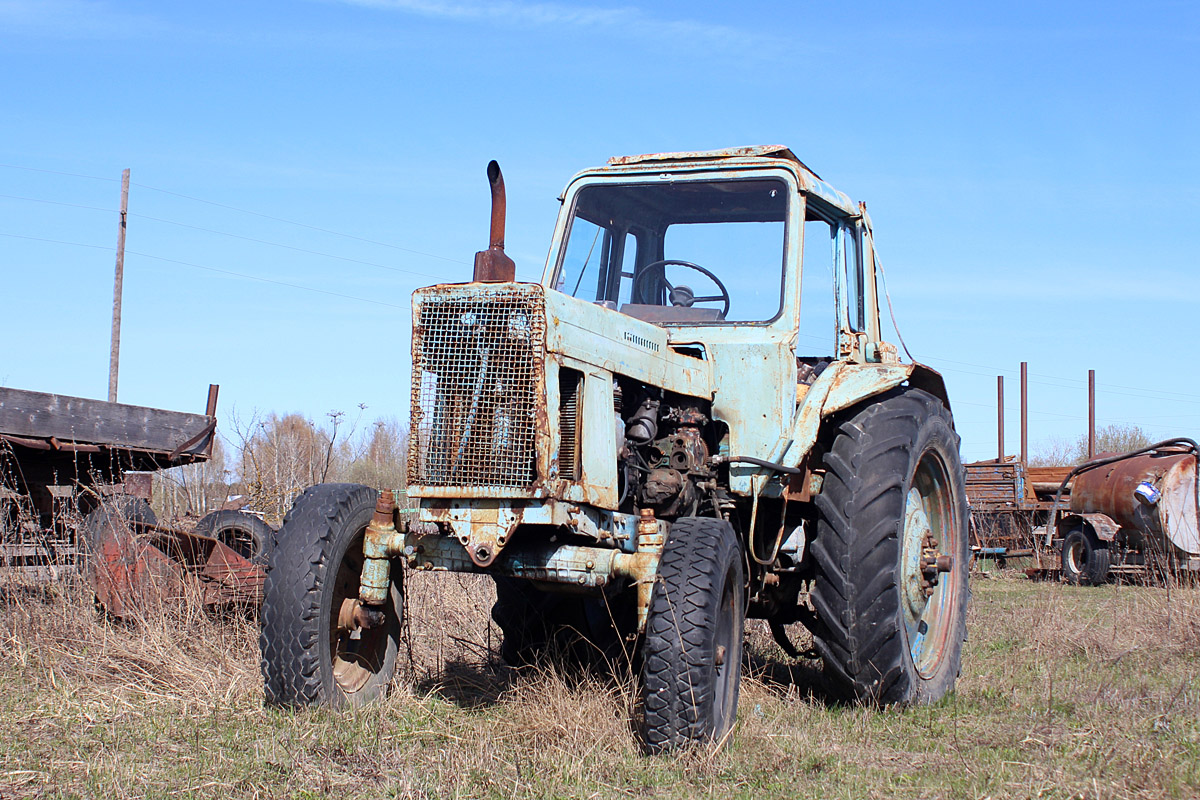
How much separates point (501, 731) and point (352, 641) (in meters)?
0.90

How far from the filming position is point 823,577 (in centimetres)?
547

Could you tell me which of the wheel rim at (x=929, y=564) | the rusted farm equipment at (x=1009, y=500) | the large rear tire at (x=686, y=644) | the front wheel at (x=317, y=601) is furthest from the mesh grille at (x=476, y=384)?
the rusted farm equipment at (x=1009, y=500)

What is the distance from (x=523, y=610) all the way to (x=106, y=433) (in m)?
3.52

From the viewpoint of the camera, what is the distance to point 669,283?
6398 mm

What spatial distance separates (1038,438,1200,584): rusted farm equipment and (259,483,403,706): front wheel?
11.6 m

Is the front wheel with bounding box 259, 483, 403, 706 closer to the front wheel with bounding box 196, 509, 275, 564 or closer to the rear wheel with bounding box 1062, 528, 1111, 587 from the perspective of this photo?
the front wheel with bounding box 196, 509, 275, 564

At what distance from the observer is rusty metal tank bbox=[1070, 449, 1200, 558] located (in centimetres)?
1482

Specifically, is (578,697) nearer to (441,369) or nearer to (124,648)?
(441,369)

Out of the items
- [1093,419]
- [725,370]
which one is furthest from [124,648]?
[1093,419]

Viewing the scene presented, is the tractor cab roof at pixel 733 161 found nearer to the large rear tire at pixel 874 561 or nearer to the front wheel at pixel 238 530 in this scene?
the large rear tire at pixel 874 561

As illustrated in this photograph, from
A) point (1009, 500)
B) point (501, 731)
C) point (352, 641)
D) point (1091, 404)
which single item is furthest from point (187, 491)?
point (1091, 404)

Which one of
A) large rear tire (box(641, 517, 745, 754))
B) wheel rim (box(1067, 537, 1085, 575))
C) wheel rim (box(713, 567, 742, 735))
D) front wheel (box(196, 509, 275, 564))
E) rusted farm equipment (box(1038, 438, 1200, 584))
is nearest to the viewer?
large rear tire (box(641, 517, 745, 754))

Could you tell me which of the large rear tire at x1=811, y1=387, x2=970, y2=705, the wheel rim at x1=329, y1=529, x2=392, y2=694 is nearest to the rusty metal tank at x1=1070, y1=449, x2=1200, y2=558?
the large rear tire at x1=811, y1=387, x2=970, y2=705

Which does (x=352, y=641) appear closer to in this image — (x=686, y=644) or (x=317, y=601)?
(x=317, y=601)
